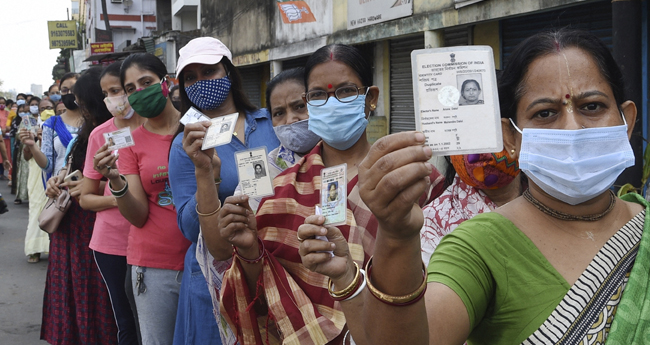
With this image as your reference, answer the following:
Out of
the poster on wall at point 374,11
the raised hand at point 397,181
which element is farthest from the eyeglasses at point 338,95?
the poster on wall at point 374,11

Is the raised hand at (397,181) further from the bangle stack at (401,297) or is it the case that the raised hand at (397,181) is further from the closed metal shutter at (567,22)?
the closed metal shutter at (567,22)

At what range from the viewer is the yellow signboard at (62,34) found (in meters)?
32.5

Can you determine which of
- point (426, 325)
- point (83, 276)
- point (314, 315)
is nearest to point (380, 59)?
point (83, 276)

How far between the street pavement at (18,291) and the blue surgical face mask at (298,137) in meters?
3.64

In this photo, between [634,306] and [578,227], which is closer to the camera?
[634,306]

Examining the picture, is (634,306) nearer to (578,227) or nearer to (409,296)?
(578,227)

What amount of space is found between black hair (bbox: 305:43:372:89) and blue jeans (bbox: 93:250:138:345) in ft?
6.94

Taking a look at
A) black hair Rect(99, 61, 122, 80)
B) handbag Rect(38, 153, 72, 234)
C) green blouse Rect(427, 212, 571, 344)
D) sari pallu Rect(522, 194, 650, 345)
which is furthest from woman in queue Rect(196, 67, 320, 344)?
handbag Rect(38, 153, 72, 234)

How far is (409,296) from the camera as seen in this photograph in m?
1.24

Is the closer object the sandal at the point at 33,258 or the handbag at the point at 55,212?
the handbag at the point at 55,212

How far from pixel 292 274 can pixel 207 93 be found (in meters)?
1.22

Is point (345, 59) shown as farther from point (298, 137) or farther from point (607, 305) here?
point (607, 305)

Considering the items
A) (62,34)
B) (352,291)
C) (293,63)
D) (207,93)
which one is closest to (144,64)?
(207,93)

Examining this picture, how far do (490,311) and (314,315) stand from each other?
77cm
